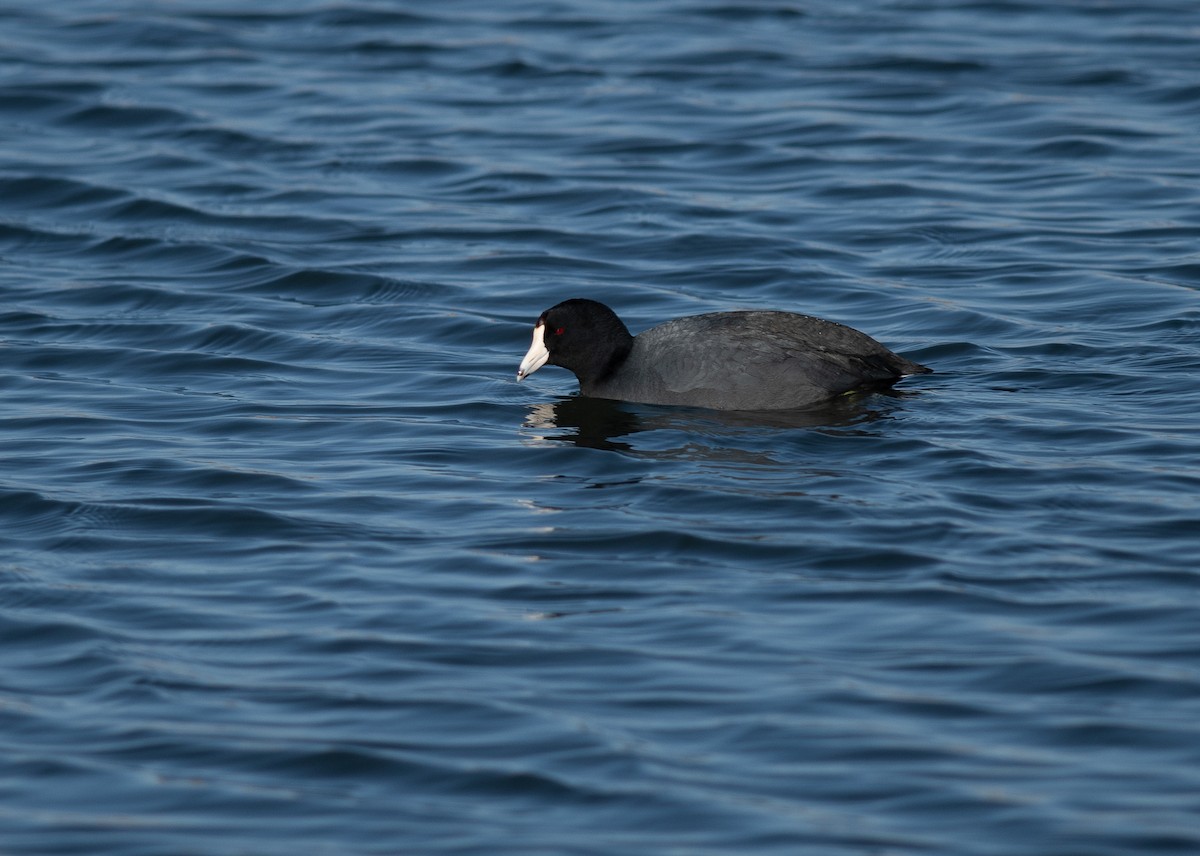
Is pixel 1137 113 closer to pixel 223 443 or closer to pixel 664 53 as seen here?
pixel 664 53

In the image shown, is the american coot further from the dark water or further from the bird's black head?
the dark water

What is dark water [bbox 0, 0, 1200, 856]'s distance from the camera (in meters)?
5.68

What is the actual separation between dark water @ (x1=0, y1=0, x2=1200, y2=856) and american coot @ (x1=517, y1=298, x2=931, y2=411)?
0.52 ft

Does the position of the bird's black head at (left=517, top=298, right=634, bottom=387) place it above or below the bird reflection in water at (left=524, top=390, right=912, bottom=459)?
above

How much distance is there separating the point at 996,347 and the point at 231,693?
18.8ft

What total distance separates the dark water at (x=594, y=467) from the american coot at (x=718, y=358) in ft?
0.52

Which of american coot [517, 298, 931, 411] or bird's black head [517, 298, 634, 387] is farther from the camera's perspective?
bird's black head [517, 298, 634, 387]

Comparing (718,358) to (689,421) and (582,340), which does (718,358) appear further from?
(582,340)

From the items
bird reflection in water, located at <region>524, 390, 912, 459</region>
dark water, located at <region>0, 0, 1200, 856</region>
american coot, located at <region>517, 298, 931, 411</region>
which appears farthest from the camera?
american coot, located at <region>517, 298, 931, 411</region>

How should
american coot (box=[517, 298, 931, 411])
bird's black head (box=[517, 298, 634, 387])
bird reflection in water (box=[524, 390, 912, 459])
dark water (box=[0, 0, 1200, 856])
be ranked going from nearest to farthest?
dark water (box=[0, 0, 1200, 856])
bird reflection in water (box=[524, 390, 912, 459])
american coot (box=[517, 298, 931, 411])
bird's black head (box=[517, 298, 634, 387])

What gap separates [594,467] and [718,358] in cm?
100

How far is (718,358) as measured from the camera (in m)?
9.41

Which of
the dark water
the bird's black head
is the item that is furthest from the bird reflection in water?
the bird's black head

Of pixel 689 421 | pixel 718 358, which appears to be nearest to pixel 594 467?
pixel 689 421
